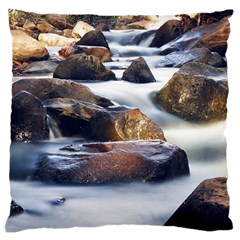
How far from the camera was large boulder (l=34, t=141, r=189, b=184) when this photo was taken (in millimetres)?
1688

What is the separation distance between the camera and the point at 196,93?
1.81 meters

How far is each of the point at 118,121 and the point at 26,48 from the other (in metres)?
0.46

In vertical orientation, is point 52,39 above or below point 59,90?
above

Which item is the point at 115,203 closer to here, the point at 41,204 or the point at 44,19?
the point at 41,204

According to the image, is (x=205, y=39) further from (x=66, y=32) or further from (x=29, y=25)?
(x=29, y=25)

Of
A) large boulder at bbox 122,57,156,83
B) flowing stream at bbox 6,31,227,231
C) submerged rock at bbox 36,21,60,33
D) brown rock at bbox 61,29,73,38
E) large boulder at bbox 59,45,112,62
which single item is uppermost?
submerged rock at bbox 36,21,60,33

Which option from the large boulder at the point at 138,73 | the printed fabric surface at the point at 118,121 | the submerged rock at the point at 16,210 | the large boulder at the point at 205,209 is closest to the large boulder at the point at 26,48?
the printed fabric surface at the point at 118,121

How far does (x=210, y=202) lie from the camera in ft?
5.50

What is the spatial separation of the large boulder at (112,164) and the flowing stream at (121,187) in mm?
26

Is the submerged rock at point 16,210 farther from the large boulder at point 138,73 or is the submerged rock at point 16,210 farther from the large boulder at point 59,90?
the large boulder at point 138,73

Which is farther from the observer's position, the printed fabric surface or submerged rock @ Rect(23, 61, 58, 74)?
submerged rock @ Rect(23, 61, 58, 74)

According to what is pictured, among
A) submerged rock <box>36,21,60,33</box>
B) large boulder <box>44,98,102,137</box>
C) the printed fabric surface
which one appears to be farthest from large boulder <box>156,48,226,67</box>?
submerged rock <box>36,21,60,33</box>

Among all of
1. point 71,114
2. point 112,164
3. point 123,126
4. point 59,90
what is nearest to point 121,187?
point 112,164

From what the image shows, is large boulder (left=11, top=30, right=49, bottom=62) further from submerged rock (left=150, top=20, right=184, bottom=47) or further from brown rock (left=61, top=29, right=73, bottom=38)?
submerged rock (left=150, top=20, right=184, bottom=47)
